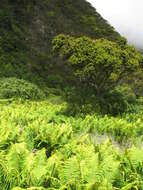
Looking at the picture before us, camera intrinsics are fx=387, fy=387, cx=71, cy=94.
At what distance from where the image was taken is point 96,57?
15070mm

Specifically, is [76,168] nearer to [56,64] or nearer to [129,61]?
[129,61]

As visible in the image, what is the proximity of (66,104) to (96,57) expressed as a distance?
97.0 inches

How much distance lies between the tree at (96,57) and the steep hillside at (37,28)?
13128 mm

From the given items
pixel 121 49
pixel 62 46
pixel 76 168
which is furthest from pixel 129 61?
pixel 76 168

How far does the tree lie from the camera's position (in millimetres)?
15125

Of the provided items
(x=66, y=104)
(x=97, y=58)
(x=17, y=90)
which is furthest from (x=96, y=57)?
(x=17, y=90)

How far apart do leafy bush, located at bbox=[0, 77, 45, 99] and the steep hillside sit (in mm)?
5026

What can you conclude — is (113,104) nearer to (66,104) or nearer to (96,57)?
(66,104)

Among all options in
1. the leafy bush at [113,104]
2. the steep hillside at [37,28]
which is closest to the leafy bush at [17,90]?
the steep hillside at [37,28]

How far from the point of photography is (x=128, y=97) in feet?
74.1

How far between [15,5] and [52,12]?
4530 mm

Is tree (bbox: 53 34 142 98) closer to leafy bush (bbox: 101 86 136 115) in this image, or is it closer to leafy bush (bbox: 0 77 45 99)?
leafy bush (bbox: 101 86 136 115)

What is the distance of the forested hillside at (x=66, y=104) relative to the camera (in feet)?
14.5

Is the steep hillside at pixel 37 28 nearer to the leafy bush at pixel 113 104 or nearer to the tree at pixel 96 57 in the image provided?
the leafy bush at pixel 113 104
